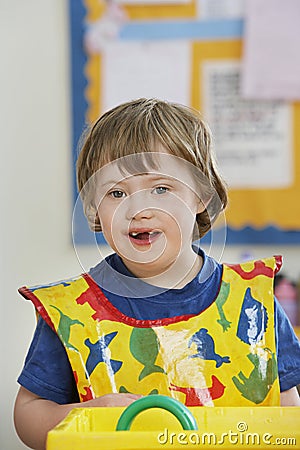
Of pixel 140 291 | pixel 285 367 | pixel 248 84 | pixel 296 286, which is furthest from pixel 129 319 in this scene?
pixel 248 84

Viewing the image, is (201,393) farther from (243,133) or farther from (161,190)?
(243,133)

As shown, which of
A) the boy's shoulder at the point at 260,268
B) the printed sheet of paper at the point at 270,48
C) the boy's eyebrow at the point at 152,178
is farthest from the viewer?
the printed sheet of paper at the point at 270,48

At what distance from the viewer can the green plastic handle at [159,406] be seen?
22.3 inches

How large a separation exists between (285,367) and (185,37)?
118 centimetres

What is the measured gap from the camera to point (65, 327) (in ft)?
2.81

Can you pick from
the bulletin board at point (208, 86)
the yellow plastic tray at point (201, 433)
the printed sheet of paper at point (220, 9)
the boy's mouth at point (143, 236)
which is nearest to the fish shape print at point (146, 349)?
the boy's mouth at point (143, 236)

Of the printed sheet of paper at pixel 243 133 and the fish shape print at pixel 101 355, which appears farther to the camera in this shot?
the printed sheet of paper at pixel 243 133

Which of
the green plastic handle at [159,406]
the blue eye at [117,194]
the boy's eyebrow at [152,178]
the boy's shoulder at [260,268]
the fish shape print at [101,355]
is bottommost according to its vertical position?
the fish shape print at [101,355]

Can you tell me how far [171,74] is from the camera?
1.90 meters

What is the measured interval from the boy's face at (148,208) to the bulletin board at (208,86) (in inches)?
41.5

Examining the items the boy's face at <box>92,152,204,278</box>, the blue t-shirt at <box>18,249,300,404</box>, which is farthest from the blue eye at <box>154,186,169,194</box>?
the blue t-shirt at <box>18,249,300,404</box>

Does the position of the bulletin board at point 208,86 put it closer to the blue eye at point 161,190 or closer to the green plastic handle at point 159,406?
the blue eye at point 161,190

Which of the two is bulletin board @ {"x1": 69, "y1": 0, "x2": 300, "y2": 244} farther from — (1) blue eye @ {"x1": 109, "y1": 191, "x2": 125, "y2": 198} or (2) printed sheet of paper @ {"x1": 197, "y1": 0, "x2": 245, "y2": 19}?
(1) blue eye @ {"x1": 109, "y1": 191, "x2": 125, "y2": 198}

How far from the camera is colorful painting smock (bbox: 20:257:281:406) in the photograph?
84 centimetres
